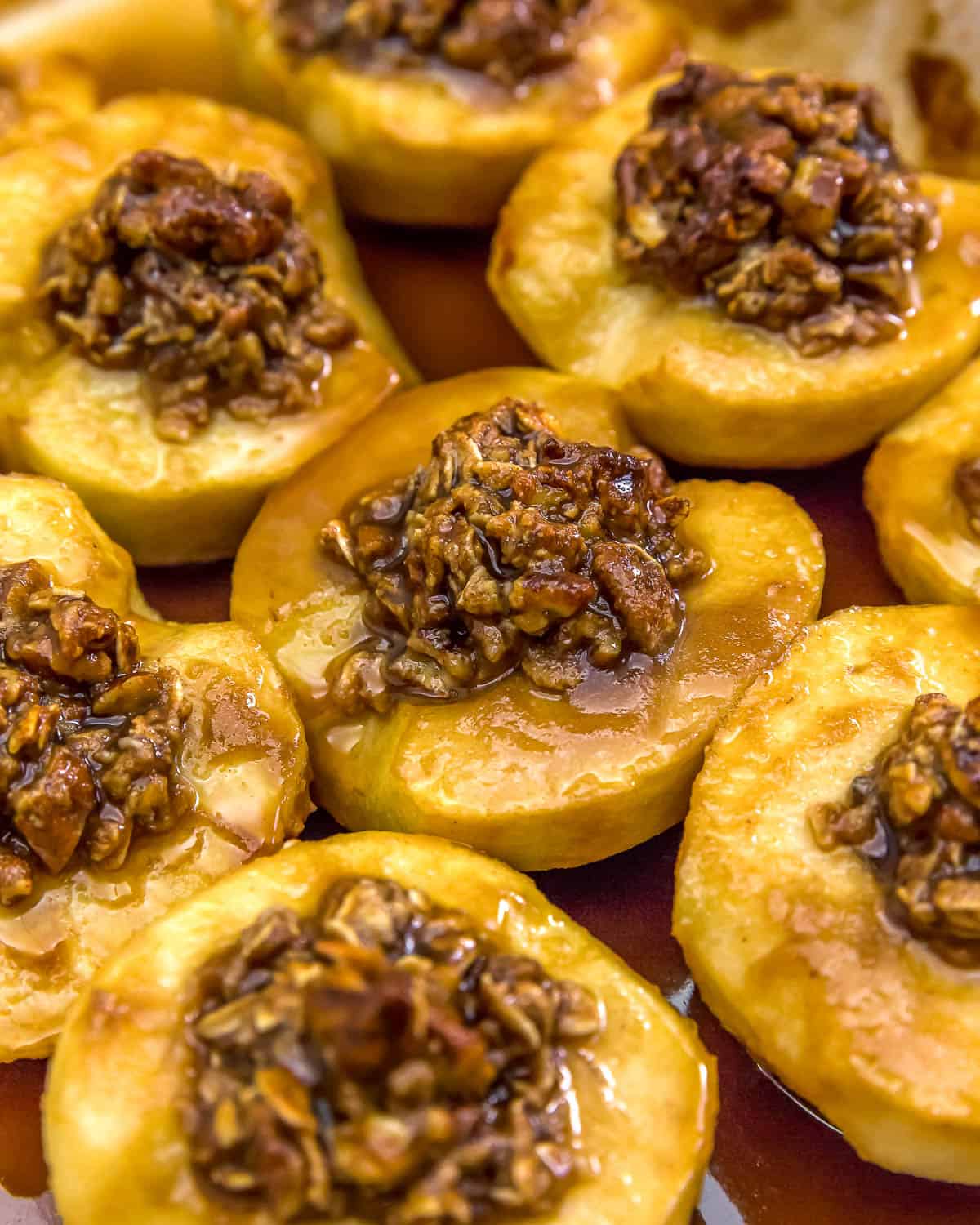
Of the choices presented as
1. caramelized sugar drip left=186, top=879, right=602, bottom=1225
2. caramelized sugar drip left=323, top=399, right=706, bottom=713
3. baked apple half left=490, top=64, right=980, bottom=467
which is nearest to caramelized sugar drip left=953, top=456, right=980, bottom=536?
baked apple half left=490, top=64, right=980, bottom=467

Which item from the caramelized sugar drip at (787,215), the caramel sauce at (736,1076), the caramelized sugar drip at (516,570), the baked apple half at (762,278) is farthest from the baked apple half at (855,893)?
the caramelized sugar drip at (787,215)

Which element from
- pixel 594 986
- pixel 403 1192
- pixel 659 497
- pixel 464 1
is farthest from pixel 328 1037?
pixel 464 1

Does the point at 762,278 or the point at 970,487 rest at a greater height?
the point at 762,278

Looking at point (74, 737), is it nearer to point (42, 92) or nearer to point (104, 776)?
point (104, 776)

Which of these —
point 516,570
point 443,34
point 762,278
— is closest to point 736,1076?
point 516,570

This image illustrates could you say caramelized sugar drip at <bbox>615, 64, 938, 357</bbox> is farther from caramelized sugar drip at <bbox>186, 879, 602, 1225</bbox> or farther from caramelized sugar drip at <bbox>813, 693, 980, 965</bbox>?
caramelized sugar drip at <bbox>186, 879, 602, 1225</bbox>

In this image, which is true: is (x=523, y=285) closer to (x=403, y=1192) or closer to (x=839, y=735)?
(x=839, y=735)

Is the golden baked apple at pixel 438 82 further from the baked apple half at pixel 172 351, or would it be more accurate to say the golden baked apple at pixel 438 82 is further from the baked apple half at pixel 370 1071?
the baked apple half at pixel 370 1071
